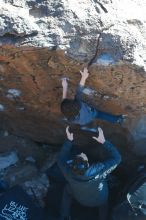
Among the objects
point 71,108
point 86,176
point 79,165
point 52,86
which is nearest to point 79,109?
point 71,108

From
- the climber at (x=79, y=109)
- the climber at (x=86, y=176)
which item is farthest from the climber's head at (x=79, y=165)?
the climber at (x=79, y=109)

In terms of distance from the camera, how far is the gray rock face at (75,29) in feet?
14.7

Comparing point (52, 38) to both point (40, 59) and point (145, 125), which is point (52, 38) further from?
point (145, 125)

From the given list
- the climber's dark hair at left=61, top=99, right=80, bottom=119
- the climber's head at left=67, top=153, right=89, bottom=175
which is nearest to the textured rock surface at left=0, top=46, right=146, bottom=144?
the climber's dark hair at left=61, top=99, right=80, bottom=119

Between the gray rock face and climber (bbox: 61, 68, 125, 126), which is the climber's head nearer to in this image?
climber (bbox: 61, 68, 125, 126)

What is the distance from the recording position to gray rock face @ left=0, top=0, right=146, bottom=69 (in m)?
4.47

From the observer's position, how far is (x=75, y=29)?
4520 mm

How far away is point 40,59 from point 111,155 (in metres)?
1.38

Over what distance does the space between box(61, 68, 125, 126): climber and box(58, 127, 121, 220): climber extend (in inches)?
8.2

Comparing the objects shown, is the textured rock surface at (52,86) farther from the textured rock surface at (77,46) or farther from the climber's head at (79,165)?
the climber's head at (79,165)

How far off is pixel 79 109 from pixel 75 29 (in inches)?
31.3

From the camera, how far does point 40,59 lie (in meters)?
4.61

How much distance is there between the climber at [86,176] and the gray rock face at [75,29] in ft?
3.47

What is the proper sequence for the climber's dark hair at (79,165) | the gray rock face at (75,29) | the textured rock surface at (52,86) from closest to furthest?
the gray rock face at (75,29), the textured rock surface at (52,86), the climber's dark hair at (79,165)
